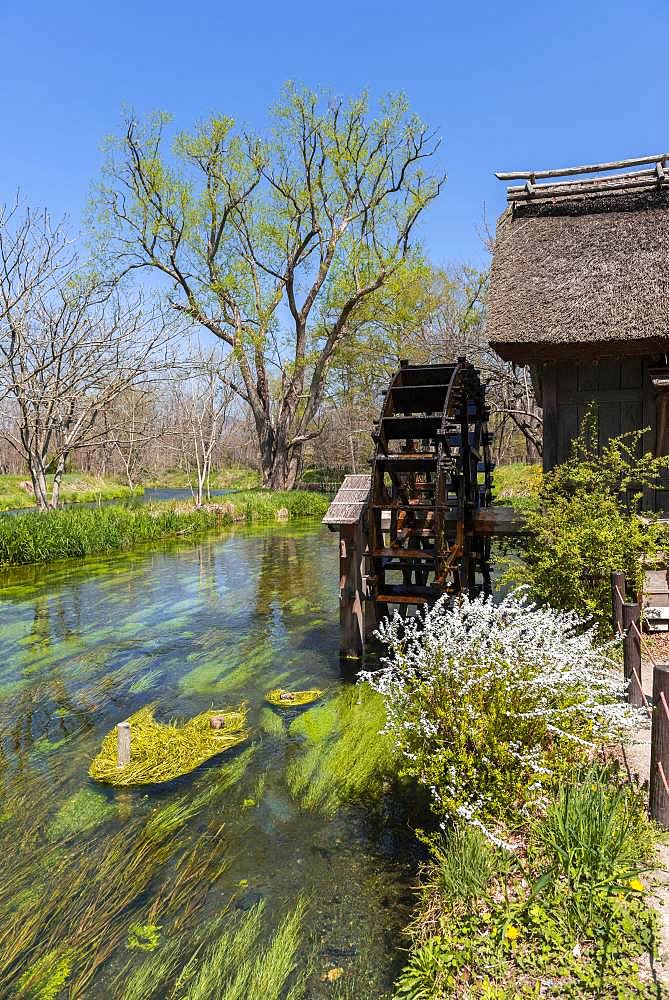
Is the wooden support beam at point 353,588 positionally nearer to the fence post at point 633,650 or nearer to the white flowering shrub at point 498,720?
the fence post at point 633,650

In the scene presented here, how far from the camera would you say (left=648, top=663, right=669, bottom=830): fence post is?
330cm

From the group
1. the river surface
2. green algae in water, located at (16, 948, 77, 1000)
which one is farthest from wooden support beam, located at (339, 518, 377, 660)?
green algae in water, located at (16, 948, 77, 1000)

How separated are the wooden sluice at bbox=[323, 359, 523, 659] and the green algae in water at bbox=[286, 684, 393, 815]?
1.31 metres

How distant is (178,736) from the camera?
6070 mm

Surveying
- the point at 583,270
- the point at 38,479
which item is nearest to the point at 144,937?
the point at 583,270

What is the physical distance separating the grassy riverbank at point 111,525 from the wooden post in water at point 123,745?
401 inches

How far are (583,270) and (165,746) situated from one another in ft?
25.5

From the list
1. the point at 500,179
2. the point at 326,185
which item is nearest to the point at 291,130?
the point at 326,185

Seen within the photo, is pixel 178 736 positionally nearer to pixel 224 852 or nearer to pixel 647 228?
pixel 224 852

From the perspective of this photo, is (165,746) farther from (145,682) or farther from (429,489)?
(429,489)

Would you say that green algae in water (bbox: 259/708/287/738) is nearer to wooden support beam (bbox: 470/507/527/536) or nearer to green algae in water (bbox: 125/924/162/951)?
green algae in water (bbox: 125/924/162/951)

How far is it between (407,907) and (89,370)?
16347 mm

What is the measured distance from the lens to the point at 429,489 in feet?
33.3

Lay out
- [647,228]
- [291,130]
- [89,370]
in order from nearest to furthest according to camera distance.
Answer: [647,228] < [89,370] < [291,130]
